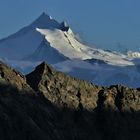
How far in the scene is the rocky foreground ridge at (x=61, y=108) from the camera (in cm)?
10944

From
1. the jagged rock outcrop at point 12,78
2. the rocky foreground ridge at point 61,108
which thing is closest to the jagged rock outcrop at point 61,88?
the rocky foreground ridge at point 61,108

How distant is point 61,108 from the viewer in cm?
11881

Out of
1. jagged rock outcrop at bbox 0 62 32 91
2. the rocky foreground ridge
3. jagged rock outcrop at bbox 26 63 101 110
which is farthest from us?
jagged rock outcrop at bbox 26 63 101 110

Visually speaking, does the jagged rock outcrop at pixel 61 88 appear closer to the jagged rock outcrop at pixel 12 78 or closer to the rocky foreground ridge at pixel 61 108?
the rocky foreground ridge at pixel 61 108

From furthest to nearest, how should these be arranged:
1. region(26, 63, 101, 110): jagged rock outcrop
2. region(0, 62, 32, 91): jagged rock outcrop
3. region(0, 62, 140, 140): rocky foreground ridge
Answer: region(26, 63, 101, 110): jagged rock outcrop → region(0, 62, 32, 91): jagged rock outcrop → region(0, 62, 140, 140): rocky foreground ridge

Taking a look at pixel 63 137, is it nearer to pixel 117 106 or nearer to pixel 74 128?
pixel 74 128

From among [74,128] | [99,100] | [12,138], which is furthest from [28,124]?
[99,100]

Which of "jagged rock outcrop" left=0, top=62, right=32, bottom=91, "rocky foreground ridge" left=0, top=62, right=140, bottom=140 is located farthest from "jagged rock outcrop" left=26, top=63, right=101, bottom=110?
"jagged rock outcrop" left=0, top=62, right=32, bottom=91

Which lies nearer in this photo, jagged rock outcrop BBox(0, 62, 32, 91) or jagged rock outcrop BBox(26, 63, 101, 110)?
jagged rock outcrop BBox(0, 62, 32, 91)

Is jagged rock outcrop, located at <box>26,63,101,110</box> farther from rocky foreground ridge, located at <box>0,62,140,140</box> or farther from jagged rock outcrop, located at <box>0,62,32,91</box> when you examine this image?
jagged rock outcrop, located at <box>0,62,32,91</box>

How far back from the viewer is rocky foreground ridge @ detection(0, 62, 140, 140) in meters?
109

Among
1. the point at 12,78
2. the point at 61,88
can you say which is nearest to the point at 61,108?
the point at 61,88

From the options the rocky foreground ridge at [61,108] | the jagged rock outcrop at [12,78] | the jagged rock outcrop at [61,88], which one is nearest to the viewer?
the rocky foreground ridge at [61,108]

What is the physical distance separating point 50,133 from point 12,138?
7.62 m
